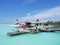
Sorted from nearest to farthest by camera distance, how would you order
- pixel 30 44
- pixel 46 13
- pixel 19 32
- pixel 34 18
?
1. pixel 30 44
2. pixel 46 13
3. pixel 34 18
4. pixel 19 32

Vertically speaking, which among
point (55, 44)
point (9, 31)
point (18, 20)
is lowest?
point (55, 44)

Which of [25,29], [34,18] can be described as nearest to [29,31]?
[25,29]

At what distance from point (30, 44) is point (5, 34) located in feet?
5.48

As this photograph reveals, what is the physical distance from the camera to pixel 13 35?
5.51m

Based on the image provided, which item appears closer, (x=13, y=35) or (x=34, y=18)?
(x=34, y=18)

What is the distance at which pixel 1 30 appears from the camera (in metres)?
5.65

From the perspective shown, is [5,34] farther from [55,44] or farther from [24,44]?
[55,44]

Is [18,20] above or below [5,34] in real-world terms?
above

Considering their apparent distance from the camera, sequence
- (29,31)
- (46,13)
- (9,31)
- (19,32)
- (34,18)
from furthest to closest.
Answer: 1. (29,31)
2. (19,32)
3. (9,31)
4. (34,18)
5. (46,13)

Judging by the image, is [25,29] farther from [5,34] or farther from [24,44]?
[24,44]

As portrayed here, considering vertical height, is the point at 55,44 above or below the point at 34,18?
below

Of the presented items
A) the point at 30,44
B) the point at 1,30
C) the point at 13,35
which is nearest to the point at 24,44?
the point at 30,44

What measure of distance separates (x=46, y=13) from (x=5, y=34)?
203cm

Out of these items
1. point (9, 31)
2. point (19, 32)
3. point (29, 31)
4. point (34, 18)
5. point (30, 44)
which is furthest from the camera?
point (29, 31)
